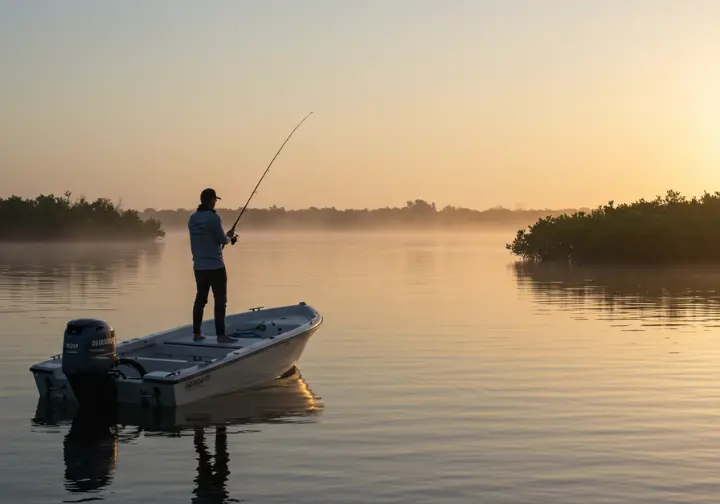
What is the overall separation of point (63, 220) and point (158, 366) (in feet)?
413

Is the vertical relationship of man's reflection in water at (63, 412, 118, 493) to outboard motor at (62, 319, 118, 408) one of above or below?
below

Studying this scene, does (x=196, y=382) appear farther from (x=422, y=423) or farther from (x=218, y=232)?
(x=422, y=423)

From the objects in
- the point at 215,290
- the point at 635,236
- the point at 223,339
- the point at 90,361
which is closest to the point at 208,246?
the point at 215,290

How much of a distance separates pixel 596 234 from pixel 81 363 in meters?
50.5

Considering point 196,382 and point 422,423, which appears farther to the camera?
point 196,382

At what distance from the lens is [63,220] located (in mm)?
134375

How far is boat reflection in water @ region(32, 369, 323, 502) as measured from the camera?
31.9 feet

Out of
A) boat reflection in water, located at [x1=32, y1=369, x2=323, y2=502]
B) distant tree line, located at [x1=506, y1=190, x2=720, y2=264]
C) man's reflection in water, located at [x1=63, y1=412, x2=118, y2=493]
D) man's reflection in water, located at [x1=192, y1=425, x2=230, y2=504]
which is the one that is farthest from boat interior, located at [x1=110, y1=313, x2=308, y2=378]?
distant tree line, located at [x1=506, y1=190, x2=720, y2=264]

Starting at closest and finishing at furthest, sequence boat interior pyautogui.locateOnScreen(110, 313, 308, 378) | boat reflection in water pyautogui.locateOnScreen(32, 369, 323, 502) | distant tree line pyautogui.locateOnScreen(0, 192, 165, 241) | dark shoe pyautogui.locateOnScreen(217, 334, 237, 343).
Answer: boat reflection in water pyautogui.locateOnScreen(32, 369, 323, 502), boat interior pyautogui.locateOnScreen(110, 313, 308, 378), dark shoe pyautogui.locateOnScreen(217, 334, 237, 343), distant tree line pyautogui.locateOnScreen(0, 192, 165, 241)

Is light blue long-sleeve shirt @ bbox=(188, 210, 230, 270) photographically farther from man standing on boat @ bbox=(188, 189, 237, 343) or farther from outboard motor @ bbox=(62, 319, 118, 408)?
outboard motor @ bbox=(62, 319, 118, 408)

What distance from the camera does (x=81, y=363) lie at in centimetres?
1228

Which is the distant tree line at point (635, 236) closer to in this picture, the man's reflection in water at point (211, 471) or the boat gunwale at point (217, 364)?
the boat gunwale at point (217, 364)

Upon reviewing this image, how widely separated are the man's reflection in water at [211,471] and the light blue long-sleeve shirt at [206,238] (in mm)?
3724

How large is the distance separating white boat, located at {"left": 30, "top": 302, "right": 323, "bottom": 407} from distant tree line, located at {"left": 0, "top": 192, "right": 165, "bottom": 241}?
121525 millimetres
